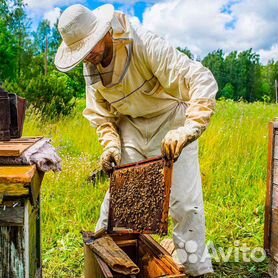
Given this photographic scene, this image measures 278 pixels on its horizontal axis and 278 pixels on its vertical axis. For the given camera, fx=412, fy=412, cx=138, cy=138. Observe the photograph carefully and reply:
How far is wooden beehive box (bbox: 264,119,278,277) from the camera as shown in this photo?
2.50m

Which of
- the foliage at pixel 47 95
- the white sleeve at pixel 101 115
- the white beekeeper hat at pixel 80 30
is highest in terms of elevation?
the foliage at pixel 47 95

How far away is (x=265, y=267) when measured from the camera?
2.86 meters

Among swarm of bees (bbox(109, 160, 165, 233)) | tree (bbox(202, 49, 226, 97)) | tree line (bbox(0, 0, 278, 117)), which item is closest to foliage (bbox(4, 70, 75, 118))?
tree line (bbox(0, 0, 278, 117))

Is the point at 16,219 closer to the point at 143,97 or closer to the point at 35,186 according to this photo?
the point at 35,186

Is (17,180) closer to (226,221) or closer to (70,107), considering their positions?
(226,221)

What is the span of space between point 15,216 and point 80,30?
3.33 ft

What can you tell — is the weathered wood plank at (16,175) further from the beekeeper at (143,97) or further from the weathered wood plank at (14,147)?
the beekeeper at (143,97)

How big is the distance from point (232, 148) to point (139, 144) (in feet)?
8.07

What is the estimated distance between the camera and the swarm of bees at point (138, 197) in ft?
6.15

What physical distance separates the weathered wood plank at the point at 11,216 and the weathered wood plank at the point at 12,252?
41 mm

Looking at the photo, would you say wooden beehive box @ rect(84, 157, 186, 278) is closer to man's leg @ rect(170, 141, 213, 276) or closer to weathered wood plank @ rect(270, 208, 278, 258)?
man's leg @ rect(170, 141, 213, 276)

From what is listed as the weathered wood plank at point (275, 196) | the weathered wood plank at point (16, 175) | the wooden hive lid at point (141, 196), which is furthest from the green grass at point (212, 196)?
the weathered wood plank at point (16, 175)

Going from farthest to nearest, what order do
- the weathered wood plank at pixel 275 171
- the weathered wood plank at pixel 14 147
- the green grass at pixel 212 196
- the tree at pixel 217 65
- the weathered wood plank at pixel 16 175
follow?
the tree at pixel 217 65 < the green grass at pixel 212 196 < the weathered wood plank at pixel 275 171 < the weathered wood plank at pixel 14 147 < the weathered wood plank at pixel 16 175

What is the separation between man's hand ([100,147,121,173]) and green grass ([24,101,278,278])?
0.94 m
